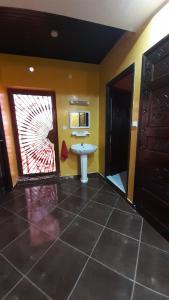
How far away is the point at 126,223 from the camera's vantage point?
1.81 m

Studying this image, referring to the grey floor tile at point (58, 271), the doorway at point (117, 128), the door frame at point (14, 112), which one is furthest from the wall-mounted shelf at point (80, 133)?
the grey floor tile at point (58, 271)

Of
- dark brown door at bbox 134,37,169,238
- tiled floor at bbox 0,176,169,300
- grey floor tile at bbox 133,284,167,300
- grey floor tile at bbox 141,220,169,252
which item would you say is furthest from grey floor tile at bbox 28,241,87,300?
dark brown door at bbox 134,37,169,238

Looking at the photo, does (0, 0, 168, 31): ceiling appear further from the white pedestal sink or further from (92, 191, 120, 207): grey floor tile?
(92, 191, 120, 207): grey floor tile

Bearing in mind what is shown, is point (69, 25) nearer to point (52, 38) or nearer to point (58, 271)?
point (52, 38)

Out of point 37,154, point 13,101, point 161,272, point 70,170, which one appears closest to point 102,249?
point 161,272

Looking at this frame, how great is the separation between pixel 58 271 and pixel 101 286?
1.30ft

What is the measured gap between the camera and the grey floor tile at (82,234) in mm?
1486

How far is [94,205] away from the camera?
2219 millimetres

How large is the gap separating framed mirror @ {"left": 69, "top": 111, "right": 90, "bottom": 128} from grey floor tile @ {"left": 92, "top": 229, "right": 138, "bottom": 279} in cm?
225

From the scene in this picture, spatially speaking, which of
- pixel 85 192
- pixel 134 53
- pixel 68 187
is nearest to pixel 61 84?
pixel 134 53

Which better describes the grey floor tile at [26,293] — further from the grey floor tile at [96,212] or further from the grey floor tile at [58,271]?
the grey floor tile at [96,212]

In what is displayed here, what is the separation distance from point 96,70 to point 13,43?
1.71 meters

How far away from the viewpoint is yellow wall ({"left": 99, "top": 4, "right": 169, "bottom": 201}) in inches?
57.6

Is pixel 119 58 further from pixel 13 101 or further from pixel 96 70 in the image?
pixel 13 101
